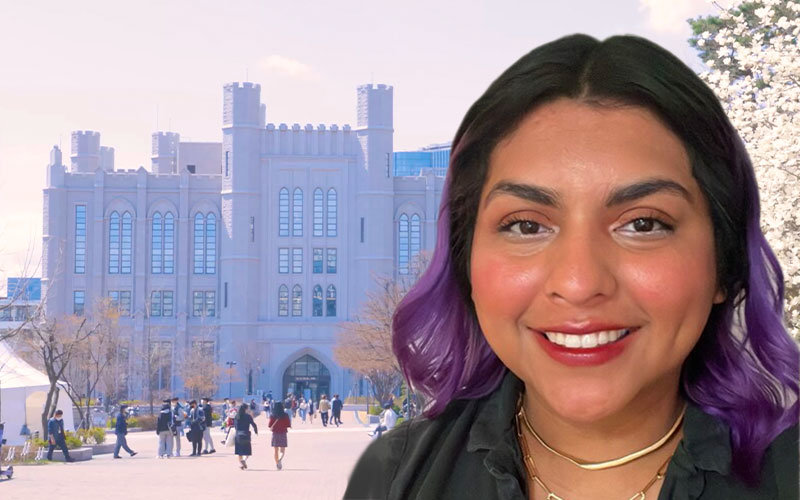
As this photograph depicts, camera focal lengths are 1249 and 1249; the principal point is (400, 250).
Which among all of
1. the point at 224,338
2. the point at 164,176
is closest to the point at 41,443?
the point at 224,338

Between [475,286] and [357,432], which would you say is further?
[357,432]

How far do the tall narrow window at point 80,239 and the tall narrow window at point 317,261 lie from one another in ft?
35.1

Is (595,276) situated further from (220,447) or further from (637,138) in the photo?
(220,447)

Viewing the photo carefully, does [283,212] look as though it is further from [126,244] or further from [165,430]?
[165,430]

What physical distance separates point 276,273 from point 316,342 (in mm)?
3823

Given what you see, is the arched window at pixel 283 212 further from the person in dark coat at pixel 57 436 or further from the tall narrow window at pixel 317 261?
the person in dark coat at pixel 57 436

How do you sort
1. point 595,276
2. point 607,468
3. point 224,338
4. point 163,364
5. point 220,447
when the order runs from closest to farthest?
point 595,276 < point 607,468 < point 220,447 < point 163,364 < point 224,338

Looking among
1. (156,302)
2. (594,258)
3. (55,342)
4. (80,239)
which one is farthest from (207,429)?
(80,239)

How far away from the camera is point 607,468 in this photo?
1.27 m

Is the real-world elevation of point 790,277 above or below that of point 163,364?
above

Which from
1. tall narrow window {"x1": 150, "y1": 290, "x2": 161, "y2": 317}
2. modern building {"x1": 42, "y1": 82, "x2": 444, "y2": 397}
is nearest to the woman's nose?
modern building {"x1": 42, "y1": 82, "x2": 444, "y2": 397}

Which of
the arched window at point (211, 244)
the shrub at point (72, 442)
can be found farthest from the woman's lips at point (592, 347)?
the arched window at point (211, 244)

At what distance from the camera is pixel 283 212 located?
57.7 m

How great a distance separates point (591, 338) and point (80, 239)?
5871 cm
